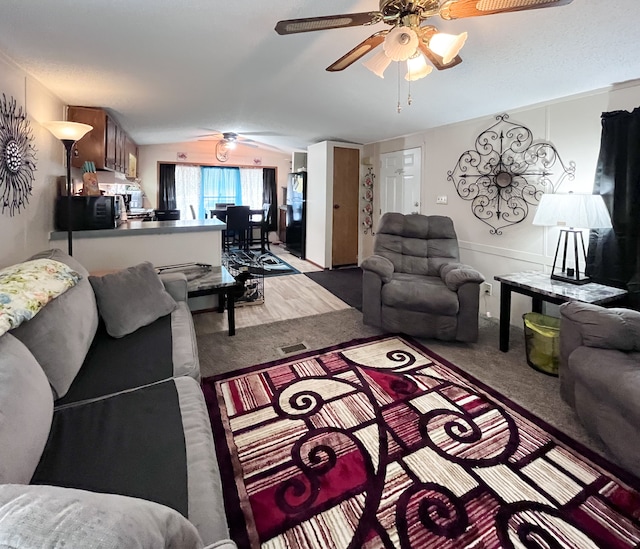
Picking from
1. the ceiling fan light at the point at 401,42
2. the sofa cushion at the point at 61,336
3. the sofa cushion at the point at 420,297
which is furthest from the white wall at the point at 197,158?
the ceiling fan light at the point at 401,42

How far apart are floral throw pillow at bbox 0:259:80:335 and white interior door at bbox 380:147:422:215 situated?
3919 millimetres

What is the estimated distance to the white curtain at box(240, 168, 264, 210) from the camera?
26.3 feet

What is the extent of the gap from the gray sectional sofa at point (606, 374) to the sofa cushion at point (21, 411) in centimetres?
219

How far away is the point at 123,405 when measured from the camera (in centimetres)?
135

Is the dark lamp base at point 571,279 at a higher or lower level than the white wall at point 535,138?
lower

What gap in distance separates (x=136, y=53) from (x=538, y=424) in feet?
10.7

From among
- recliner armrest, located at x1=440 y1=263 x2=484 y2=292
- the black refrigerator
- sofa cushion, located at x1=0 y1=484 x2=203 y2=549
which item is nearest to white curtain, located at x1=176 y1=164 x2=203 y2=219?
the black refrigerator

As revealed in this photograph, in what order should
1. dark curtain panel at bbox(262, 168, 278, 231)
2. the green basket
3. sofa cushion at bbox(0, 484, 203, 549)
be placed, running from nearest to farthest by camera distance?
sofa cushion at bbox(0, 484, 203, 549), the green basket, dark curtain panel at bbox(262, 168, 278, 231)

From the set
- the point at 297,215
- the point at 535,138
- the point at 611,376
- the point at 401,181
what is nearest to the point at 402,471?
the point at 611,376

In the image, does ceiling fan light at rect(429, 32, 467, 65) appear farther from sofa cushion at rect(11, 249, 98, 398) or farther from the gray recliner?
sofa cushion at rect(11, 249, 98, 398)

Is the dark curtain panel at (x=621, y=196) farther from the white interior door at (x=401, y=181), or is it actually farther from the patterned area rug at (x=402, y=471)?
the white interior door at (x=401, y=181)


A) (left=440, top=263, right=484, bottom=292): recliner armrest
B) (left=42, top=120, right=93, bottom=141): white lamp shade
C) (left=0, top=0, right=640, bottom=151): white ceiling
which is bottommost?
(left=440, top=263, right=484, bottom=292): recliner armrest

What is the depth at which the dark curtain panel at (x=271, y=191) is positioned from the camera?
26.9 feet

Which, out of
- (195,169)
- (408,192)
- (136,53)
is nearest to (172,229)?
(136,53)
